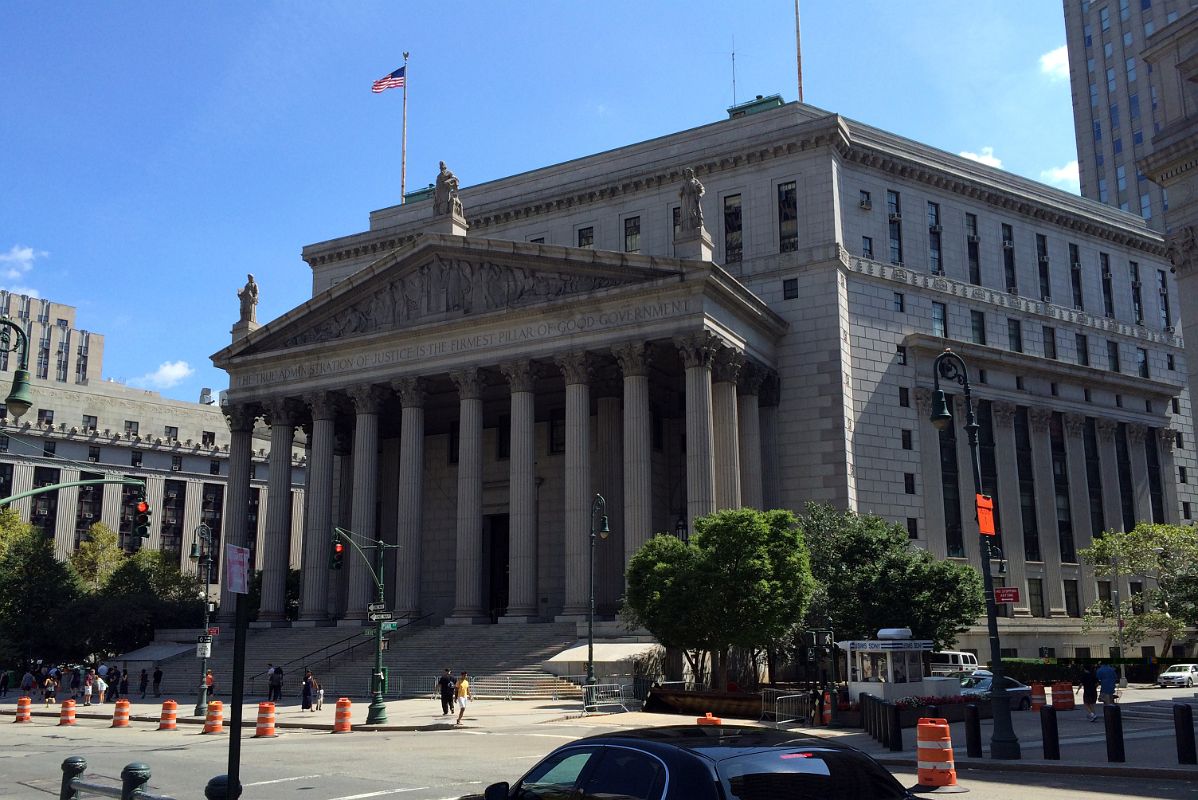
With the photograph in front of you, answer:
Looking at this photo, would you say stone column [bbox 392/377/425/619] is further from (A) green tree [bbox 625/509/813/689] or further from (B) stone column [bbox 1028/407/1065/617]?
(B) stone column [bbox 1028/407/1065/617]

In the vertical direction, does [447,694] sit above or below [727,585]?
below

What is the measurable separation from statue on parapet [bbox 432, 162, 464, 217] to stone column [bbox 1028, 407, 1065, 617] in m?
36.6

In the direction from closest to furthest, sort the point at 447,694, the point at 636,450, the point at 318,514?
the point at 447,694, the point at 636,450, the point at 318,514

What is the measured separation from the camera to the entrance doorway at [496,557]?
6425 cm

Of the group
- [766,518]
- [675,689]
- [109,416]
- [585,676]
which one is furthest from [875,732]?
[109,416]

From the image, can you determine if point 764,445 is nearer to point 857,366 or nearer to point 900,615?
point 857,366

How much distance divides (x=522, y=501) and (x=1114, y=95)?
87.6m

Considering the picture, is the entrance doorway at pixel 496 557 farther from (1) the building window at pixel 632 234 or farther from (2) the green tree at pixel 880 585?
(2) the green tree at pixel 880 585

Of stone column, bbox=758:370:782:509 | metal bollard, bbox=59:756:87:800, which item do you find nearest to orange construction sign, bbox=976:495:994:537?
metal bollard, bbox=59:756:87:800

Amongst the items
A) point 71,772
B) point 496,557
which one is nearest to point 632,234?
point 496,557

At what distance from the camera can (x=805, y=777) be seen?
7844 millimetres

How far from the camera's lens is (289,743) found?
93.0 ft

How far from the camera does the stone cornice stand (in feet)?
201

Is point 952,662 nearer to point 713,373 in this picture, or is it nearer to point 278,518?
point 713,373
